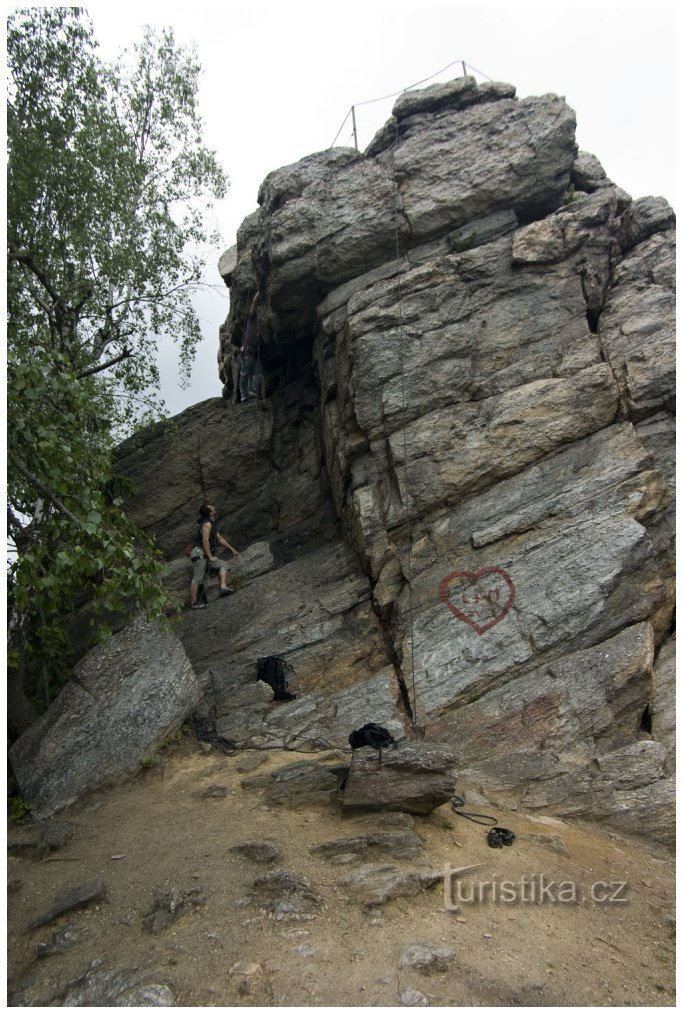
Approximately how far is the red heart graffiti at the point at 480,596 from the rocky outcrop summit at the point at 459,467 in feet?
0.14

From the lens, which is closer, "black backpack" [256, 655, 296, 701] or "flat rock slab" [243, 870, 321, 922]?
"flat rock slab" [243, 870, 321, 922]

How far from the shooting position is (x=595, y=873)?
8.91 meters

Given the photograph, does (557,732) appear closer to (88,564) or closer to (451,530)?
(451,530)

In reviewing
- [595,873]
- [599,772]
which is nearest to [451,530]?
[599,772]

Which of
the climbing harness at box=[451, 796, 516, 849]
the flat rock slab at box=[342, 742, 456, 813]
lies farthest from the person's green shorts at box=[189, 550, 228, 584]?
the climbing harness at box=[451, 796, 516, 849]

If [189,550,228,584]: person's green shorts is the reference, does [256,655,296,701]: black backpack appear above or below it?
below

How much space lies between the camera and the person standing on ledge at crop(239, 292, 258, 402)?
1983cm

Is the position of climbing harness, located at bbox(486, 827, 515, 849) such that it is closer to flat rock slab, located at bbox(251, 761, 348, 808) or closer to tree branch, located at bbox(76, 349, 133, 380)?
flat rock slab, located at bbox(251, 761, 348, 808)

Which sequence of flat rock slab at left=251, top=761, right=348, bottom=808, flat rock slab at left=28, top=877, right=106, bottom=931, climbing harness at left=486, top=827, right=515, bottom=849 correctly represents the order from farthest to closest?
1. flat rock slab at left=251, top=761, right=348, bottom=808
2. climbing harness at left=486, top=827, right=515, bottom=849
3. flat rock slab at left=28, top=877, right=106, bottom=931

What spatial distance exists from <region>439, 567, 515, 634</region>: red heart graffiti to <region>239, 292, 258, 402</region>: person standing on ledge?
9598 mm

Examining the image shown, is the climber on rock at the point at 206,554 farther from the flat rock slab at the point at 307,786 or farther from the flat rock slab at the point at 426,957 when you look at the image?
the flat rock slab at the point at 426,957

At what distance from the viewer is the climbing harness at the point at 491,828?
9344mm

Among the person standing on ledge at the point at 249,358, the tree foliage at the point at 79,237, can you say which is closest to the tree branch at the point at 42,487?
the tree foliage at the point at 79,237

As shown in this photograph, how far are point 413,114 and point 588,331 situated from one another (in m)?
8.00
